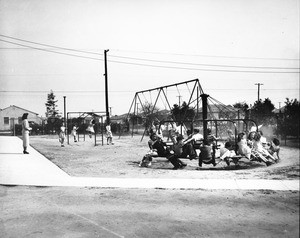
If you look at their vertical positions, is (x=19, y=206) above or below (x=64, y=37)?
below

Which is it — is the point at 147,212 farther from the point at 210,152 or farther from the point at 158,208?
the point at 210,152

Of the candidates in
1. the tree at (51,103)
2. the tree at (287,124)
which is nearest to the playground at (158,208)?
the tree at (51,103)

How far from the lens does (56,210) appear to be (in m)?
4.71

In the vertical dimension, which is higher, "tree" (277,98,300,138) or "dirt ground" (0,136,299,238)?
"tree" (277,98,300,138)

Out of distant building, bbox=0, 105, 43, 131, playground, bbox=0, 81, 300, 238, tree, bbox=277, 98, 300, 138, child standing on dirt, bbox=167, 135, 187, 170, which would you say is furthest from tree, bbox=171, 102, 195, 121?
distant building, bbox=0, 105, 43, 131

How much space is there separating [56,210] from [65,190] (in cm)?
109

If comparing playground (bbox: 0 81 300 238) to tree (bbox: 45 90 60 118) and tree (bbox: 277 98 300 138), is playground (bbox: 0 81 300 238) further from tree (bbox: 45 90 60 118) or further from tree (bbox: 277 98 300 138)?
tree (bbox: 277 98 300 138)

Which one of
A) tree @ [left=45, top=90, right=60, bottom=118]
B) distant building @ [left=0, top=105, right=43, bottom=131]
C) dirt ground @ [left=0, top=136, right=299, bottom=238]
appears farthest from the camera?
distant building @ [left=0, top=105, right=43, bottom=131]

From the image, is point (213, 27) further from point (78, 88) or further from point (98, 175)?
point (98, 175)

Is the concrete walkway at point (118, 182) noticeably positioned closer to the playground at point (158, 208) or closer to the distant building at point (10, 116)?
the playground at point (158, 208)

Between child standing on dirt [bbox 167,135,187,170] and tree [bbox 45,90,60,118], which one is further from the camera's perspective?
child standing on dirt [bbox 167,135,187,170]

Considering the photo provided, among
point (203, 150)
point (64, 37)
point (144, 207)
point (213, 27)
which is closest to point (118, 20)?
point (64, 37)

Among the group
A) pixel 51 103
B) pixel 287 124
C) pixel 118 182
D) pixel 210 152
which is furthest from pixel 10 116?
pixel 287 124

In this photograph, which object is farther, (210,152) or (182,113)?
(182,113)
